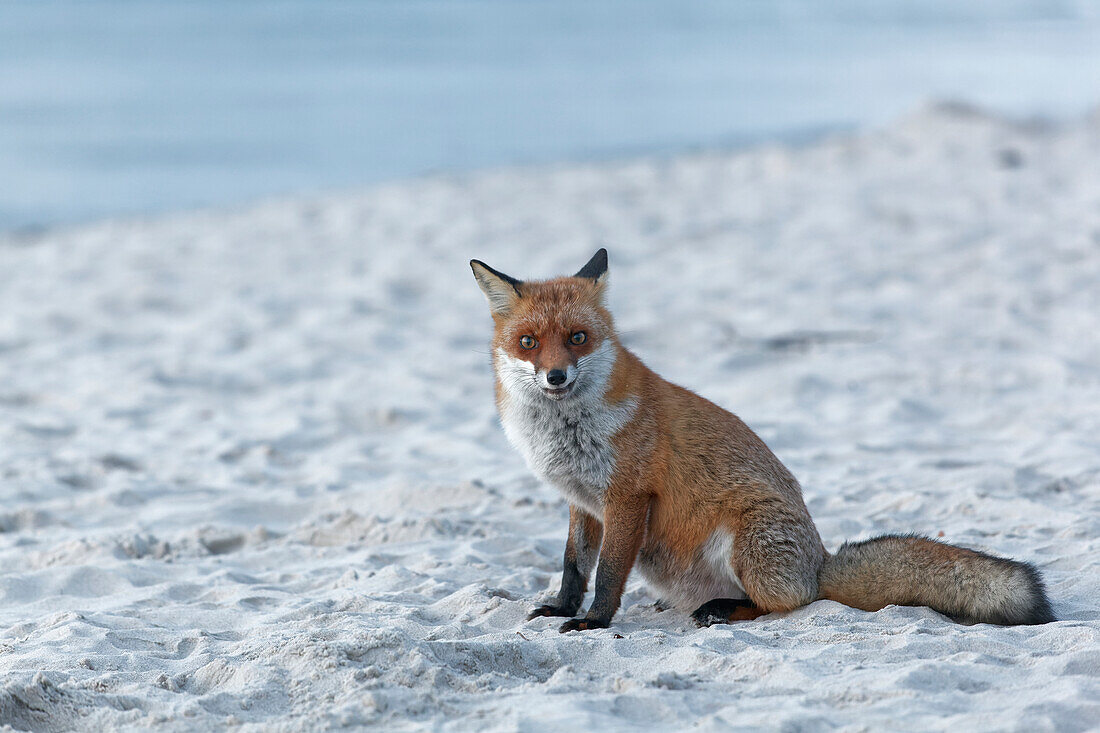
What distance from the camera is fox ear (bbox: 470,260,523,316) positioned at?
4242 millimetres

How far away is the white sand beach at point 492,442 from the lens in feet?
→ 10.6

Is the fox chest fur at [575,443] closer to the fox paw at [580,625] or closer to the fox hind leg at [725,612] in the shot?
the fox paw at [580,625]

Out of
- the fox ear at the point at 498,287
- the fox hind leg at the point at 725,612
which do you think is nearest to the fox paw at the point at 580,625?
the fox hind leg at the point at 725,612

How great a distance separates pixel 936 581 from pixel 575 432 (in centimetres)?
146

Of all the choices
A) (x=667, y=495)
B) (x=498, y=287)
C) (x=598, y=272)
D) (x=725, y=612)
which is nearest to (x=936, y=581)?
(x=725, y=612)

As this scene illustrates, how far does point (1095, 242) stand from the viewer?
1096 centimetres

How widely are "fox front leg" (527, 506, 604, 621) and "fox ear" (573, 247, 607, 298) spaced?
3.09ft

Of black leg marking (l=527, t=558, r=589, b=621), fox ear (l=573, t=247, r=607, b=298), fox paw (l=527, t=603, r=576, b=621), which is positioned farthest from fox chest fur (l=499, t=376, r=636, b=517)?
fox ear (l=573, t=247, r=607, b=298)

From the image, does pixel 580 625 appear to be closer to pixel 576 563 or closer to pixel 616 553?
pixel 616 553

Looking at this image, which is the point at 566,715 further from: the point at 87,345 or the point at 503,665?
the point at 87,345

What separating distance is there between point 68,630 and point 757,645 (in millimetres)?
2525

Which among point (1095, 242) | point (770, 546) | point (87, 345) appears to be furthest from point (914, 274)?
point (87, 345)

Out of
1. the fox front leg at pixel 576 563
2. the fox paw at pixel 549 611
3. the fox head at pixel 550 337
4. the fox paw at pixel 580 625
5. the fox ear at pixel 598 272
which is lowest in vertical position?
the fox paw at pixel 549 611

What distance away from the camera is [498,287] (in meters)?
4.30
